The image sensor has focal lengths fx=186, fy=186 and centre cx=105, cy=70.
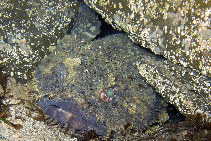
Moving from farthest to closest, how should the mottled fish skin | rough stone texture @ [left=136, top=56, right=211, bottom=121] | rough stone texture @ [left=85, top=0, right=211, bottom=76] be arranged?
the mottled fish skin → rough stone texture @ [left=136, top=56, right=211, bottom=121] → rough stone texture @ [left=85, top=0, right=211, bottom=76]

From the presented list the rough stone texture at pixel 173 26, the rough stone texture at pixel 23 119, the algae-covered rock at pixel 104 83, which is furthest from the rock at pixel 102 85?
the rough stone texture at pixel 173 26

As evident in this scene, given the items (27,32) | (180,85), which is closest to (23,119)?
(27,32)

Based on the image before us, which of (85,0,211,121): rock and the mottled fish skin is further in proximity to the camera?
the mottled fish skin

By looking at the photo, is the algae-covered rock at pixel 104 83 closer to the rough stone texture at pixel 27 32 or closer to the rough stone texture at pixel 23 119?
the rough stone texture at pixel 27 32

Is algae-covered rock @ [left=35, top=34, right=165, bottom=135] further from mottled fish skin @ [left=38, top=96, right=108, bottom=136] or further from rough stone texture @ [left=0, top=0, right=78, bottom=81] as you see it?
rough stone texture @ [left=0, top=0, right=78, bottom=81]

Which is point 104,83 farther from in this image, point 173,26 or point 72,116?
point 173,26

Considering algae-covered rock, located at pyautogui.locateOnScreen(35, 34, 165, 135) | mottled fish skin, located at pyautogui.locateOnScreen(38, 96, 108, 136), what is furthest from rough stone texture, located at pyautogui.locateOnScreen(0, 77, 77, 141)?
algae-covered rock, located at pyautogui.locateOnScreen(35, 34, 165, 135)
